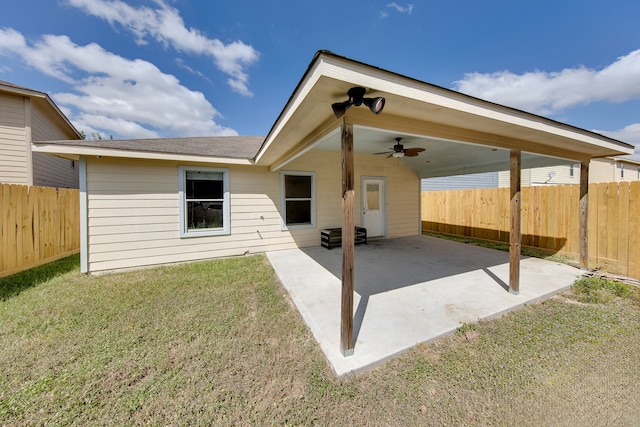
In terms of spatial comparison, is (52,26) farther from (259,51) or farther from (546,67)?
(546,67)

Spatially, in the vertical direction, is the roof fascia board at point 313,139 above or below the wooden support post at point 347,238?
above

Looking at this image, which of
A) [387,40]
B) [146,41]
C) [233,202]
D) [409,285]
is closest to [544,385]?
[409,285]

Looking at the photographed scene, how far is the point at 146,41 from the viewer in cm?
868

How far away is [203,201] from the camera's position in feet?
18.1

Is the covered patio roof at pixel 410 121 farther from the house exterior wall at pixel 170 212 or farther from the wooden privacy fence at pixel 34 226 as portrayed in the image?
the wooden privacy fence at pixel 34 226

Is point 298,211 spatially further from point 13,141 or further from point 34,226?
point 13,141

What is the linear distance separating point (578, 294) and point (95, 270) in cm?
870

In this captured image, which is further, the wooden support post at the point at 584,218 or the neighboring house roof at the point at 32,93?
the neighboring house roof at the point at 32,93

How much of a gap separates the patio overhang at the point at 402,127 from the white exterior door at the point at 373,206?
9.16 ft

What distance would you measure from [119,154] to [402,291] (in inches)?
228

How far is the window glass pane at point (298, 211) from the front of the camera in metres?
6.54

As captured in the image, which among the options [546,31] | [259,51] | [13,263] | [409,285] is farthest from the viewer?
[259,51]

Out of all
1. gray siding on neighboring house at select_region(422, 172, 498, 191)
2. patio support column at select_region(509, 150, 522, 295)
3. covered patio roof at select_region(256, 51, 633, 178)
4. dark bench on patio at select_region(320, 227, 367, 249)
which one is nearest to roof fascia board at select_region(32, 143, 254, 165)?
covered patio roof at select_region(256, 51, 633, 178)

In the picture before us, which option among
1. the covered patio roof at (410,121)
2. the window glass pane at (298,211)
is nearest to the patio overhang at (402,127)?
the covered patio roof at (410,121)
